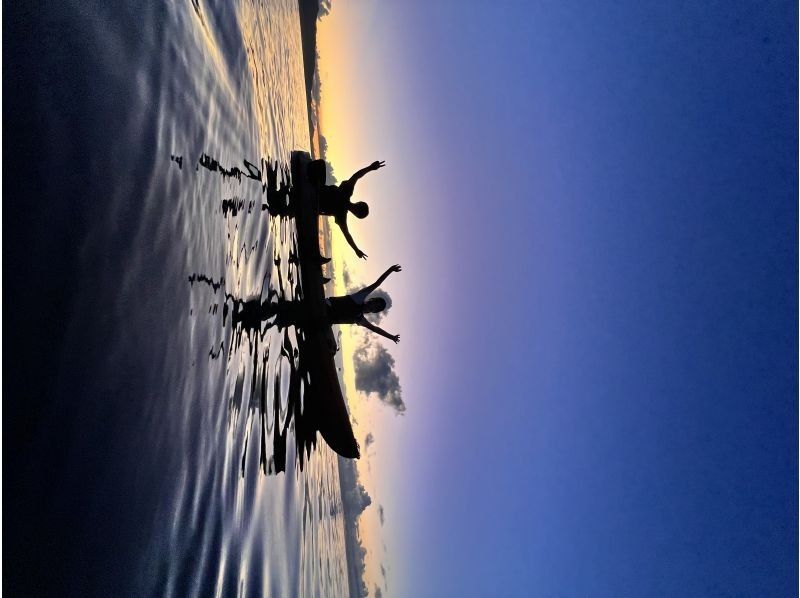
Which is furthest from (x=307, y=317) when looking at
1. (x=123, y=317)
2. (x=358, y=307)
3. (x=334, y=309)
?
(x=123, y=317)

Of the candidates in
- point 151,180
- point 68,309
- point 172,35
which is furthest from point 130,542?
point 172,35

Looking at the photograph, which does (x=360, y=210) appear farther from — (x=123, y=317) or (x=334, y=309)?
(x=123, y=317)

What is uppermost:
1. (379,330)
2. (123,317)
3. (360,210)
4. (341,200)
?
(341,200)

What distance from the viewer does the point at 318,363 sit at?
1005cm

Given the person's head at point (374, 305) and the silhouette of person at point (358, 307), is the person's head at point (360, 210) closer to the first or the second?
the silhouette of person at point (358, 307)

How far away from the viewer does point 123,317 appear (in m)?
4.24

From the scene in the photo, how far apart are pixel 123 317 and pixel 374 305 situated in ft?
18.0

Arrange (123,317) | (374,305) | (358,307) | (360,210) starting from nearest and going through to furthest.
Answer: (123,317) < (374,305) < (358,307) < (360,210)

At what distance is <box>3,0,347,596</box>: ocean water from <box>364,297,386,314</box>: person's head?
97.9 inches

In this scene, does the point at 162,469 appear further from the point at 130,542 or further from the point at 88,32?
the point at 88,32

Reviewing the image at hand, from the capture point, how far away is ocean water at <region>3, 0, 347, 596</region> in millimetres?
2988

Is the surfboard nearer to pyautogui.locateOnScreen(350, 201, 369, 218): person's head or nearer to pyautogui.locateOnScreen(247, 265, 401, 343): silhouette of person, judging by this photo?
pyautogui.locateOnScreen(247, 265, 401, 343): silhouette of person

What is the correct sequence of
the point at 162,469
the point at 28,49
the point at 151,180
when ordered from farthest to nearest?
the point at 151,180
the point at 162,469
the point at 28,49

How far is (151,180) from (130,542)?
11.9 feet
